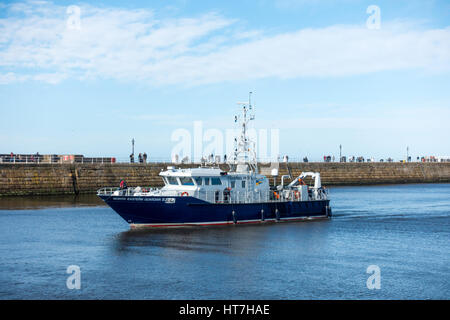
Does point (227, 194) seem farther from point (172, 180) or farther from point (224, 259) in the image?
point (224, 259)

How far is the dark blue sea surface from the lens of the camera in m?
25.1

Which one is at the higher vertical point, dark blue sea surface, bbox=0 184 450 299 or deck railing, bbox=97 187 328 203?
deck railing, bbox=97 187 328 203

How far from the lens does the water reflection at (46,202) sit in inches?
2283

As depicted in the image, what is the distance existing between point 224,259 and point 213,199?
39.2 feet

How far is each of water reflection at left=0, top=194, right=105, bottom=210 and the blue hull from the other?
790 inches

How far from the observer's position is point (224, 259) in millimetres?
31391

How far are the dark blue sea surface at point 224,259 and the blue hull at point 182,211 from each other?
35.0 inches

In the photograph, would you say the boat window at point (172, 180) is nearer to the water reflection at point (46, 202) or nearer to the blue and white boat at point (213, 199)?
the blue and white boat at point (213, 199)

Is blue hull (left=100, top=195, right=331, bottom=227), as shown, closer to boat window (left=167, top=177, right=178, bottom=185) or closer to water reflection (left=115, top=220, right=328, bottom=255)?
water reflection (left=115, top=220, right=328, bottom=255)

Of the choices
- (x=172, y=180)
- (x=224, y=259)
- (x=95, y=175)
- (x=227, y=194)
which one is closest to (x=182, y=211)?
(x=172, y=180)

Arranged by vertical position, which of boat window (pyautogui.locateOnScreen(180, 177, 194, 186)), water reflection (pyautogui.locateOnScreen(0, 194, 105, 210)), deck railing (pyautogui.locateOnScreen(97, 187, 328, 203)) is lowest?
water reflection (pyautogui.locateOnScreen(0, 194, 105, 210))

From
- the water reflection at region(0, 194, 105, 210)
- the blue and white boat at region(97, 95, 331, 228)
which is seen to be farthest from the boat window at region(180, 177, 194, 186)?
the water reflection at region(0, 194, 105, 210)

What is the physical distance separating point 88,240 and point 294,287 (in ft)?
56.4
